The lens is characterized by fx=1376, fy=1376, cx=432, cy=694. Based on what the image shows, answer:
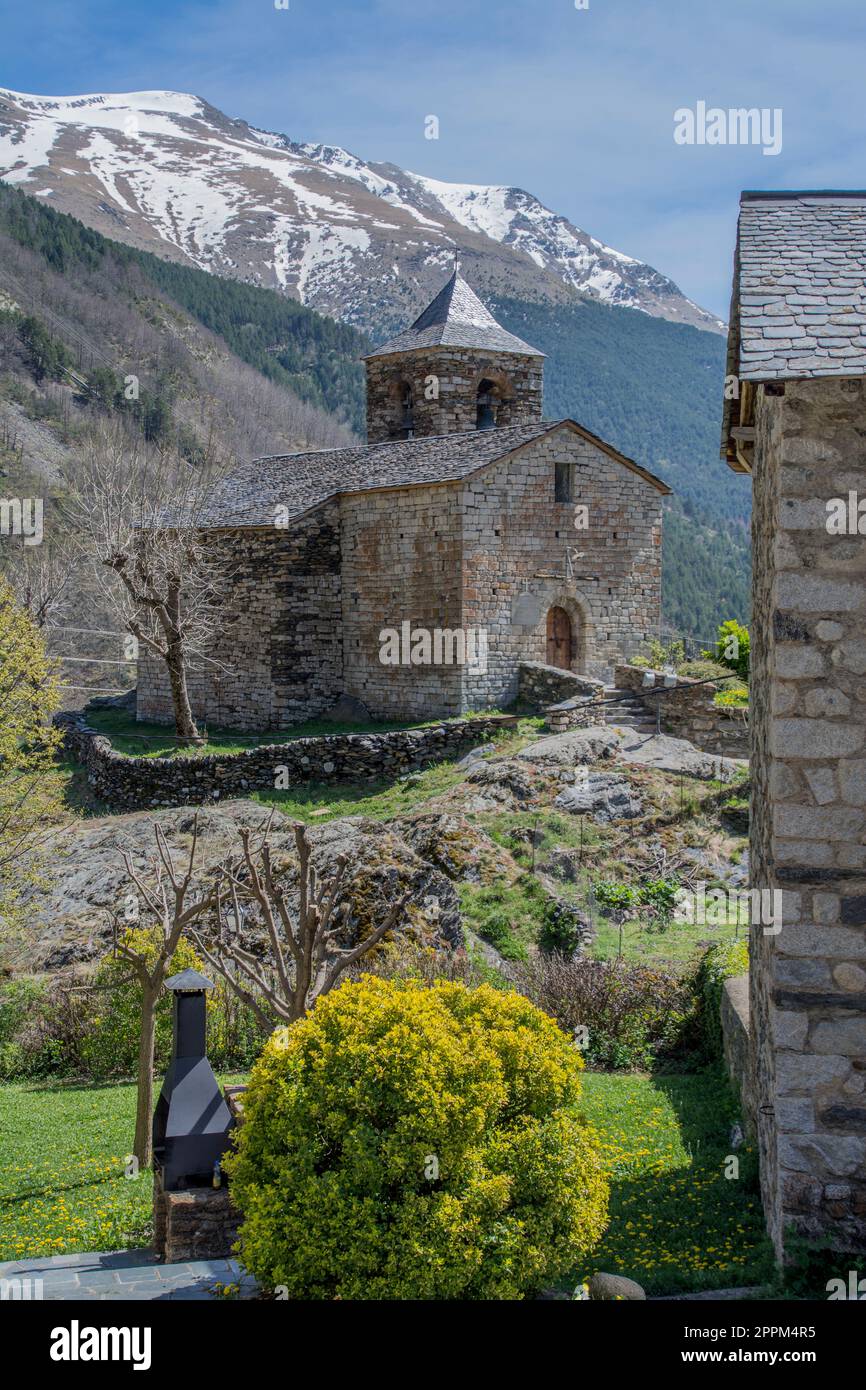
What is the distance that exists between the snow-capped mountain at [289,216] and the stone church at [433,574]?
314 feet

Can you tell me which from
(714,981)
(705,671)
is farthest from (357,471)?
(714,981)

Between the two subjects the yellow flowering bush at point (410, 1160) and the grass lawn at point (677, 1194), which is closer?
the yellow flowering bush at point (410, 1160)

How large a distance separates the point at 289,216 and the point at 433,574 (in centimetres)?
14298

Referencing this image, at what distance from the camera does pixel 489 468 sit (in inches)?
958

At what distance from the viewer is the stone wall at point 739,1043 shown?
905 cm

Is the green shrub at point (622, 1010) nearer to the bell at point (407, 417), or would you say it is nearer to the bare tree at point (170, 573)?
the bare tree at point (170, 573)

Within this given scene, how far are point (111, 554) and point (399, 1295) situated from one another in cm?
2223

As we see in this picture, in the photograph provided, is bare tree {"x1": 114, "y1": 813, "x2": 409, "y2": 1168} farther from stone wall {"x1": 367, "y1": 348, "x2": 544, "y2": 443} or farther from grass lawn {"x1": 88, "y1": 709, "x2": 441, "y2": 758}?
stone wall {"x1": 367, "y1": 348, "x2": 544, "y2": 443}

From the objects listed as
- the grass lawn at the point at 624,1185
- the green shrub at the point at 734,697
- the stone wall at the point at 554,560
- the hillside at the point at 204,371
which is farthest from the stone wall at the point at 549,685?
the hillside at the point at 204,371

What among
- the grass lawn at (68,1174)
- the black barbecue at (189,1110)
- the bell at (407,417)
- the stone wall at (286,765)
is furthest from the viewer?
the bell at (407,417)

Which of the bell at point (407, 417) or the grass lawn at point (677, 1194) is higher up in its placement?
the bell at point (407, 417)
